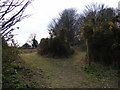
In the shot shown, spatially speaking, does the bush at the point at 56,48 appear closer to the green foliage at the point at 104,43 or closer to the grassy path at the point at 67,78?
the grassy path at the point at 67,78

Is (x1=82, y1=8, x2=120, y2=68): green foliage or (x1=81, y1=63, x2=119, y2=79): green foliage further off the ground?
(x1=82, y1=8, x2=120, y2=68): green foliage

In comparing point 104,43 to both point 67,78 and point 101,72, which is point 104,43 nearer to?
point 101,72

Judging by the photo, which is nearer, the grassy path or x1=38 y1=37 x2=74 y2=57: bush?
the grassy path

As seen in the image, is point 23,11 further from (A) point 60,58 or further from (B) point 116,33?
(A) point 60,58

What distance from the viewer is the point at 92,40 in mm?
8969

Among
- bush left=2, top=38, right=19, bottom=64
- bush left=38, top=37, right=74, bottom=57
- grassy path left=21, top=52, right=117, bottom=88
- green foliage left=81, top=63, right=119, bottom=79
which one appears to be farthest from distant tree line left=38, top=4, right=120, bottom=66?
bush left=2, top=38, right=19, bottom=64

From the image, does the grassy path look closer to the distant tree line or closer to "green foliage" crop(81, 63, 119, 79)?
"green foliage" crop(81, 63, 119, 79)

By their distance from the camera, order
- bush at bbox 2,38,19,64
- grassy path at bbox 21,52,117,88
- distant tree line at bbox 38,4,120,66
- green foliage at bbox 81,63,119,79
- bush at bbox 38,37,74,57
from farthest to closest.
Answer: bush at bbox 38,37,74,57 < distant tree line at bbox 38,4,120,66 < green foliage at bbox 81,63,119,79 < grassy path at bbox 21,52,117,88 < bush at bbox 2,38,19,64

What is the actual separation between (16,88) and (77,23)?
21.4m

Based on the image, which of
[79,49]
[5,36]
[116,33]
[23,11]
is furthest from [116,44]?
[79,49]

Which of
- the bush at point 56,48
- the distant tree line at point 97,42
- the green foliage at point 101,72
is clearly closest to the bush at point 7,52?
the green foliage at point 101,72

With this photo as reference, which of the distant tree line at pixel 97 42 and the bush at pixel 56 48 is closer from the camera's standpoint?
the distant tree line at pixel 97 42

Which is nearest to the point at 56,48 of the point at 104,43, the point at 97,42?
the point at 97,42

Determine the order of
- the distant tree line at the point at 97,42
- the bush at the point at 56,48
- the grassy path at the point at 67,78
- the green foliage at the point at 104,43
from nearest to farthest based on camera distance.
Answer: the grassy path at the point at 67,78, the green foliage at the point at 104,43, the distant tree line at the point at 97,42, the bush at the point at 56,48
